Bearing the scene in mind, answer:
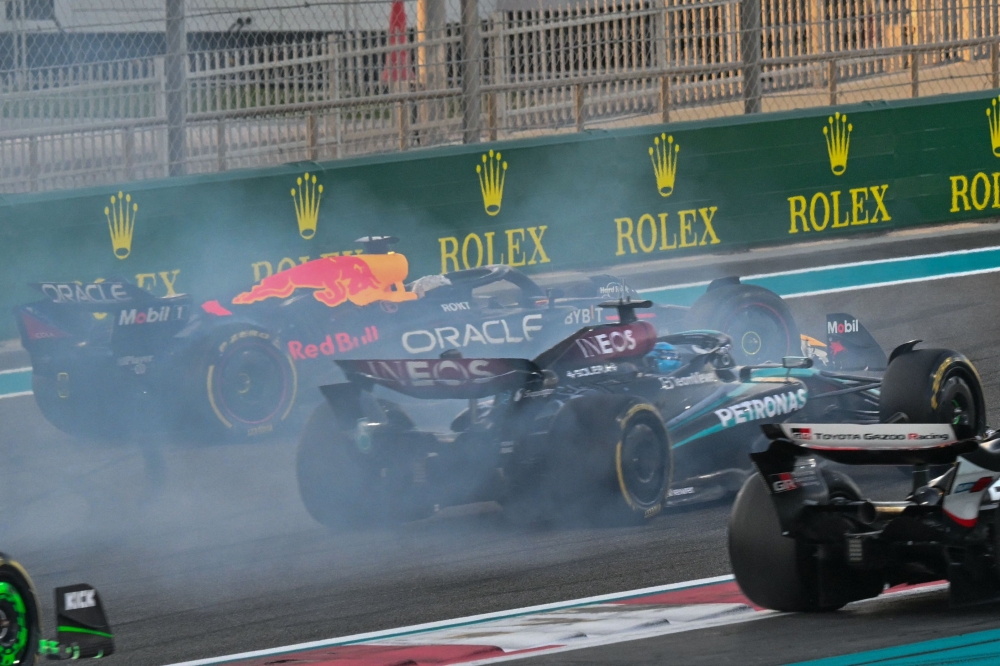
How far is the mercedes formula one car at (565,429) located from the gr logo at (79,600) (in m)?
2.42

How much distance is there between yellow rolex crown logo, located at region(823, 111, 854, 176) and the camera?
1491cm

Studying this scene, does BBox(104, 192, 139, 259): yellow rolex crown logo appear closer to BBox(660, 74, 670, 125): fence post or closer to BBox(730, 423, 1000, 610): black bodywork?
BBox(660, 74, 670, 125): fence post

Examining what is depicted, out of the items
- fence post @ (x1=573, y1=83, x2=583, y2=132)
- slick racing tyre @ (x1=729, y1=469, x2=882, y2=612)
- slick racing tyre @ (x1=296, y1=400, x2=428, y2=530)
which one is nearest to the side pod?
slick racing tyre @ (x1=729, y1=469, x2=882, y2=612)

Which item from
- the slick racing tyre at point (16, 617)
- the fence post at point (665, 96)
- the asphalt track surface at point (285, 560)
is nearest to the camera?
the slick racing tyre at point (16, 617)

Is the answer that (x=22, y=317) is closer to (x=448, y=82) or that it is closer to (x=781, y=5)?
(x=448, y=82)

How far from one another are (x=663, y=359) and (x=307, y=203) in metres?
5.18

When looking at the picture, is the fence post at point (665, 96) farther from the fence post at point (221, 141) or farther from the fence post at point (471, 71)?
the fence post at point (221, 141)

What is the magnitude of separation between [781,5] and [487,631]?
10.6 meters

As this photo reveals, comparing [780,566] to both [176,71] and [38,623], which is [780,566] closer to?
[38,623]

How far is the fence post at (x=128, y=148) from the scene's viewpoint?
476 inches

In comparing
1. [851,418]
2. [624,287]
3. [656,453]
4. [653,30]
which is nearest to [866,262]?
[653,30]

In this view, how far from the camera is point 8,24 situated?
36.9 feet

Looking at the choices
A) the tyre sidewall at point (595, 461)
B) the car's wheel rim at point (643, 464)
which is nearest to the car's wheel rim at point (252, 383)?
the tyre sidewall at point (595, 461)

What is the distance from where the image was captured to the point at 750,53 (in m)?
14.8
